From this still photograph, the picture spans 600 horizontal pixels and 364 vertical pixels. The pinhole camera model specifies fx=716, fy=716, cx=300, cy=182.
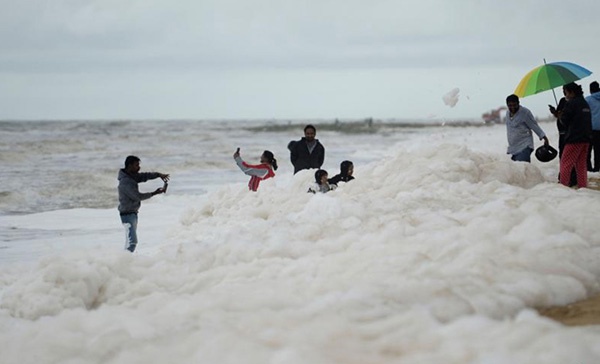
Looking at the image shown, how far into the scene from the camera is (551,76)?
1113 centimetres

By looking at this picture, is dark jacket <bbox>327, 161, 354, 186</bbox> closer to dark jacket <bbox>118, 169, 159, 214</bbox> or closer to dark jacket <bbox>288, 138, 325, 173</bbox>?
dark jacket <bbox>288, 138, 325, 173</bbox>

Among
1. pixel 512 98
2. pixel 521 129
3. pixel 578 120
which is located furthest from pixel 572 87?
pixel 521 129

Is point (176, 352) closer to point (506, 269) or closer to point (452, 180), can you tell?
point (506, 269)

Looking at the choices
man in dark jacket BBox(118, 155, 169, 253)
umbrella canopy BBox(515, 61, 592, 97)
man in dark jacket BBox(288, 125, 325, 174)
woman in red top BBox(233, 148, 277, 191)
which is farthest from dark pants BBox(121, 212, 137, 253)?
umbrella canopy BBox(515, 61, 592, 97)

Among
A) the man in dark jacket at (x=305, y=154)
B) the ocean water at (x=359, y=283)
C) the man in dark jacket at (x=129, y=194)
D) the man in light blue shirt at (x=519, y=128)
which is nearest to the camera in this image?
the ocean water at (x=359, y=283)

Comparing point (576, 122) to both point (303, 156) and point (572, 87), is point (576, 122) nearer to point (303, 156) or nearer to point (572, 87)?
point (572, 87)

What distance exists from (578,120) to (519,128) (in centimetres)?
91

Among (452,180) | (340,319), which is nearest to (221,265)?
(340,319)

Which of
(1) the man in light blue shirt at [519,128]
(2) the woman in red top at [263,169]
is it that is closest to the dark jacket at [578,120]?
(1) the man in light blue shirt at [519,128]

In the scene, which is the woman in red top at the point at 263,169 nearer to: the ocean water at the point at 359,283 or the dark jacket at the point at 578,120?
the ocean water at the point at 359,283

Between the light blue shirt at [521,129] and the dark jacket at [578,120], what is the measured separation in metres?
0.47

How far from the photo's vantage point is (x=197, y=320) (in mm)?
4898

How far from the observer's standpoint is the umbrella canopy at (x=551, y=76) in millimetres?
11062

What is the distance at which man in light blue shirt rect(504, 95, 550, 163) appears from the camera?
10.6 m
